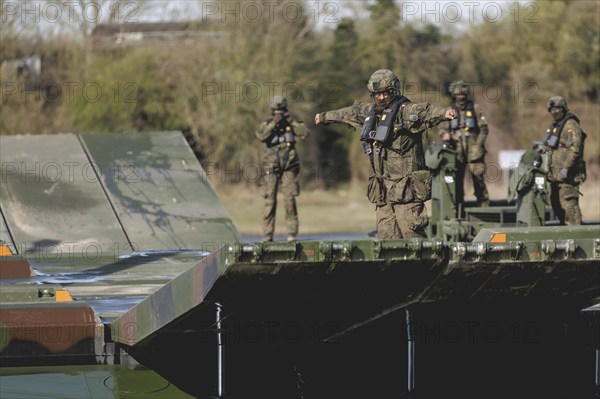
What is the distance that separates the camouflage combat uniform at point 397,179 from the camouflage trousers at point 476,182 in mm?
3916

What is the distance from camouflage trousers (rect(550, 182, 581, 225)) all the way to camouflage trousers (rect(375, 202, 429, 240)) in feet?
11.2

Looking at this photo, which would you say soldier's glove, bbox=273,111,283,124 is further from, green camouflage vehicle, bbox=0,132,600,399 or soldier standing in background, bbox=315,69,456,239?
soldier standing in background, bbox=315,69,456,239

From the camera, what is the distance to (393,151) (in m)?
7.41

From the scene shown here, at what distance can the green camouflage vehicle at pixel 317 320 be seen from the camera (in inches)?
236

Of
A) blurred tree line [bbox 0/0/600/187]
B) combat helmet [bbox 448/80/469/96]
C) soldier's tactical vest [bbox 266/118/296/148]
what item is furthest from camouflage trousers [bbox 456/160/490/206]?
blurred tree line [bbox 0/0/600/187]

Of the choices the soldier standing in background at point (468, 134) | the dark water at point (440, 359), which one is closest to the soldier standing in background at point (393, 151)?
the dark water at point (440, 359)

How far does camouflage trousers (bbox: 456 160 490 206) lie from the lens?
11453 mm

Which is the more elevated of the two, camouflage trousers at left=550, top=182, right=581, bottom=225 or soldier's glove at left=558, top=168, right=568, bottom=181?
soldier's glove at left=558, top=168, right=568, bottom=181

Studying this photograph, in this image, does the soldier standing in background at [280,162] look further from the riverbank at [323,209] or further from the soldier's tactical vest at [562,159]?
the riverbank at [323,209]

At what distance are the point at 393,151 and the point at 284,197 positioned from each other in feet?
16.7

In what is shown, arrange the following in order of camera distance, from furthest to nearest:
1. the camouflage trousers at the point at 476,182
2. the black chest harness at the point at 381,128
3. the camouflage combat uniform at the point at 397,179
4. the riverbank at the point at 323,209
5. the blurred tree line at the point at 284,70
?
the blurred tree line at the point at 284,70
the riverbank at the point at 323,209
the camouflage trousers at the point at 476,182
the camouflage combat uniform at the point at 397,179
the black chest harness at the point at 381,128

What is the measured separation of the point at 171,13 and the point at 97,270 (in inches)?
894

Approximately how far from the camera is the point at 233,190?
24.2m

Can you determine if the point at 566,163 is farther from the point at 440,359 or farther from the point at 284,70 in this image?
the point at 284,70
